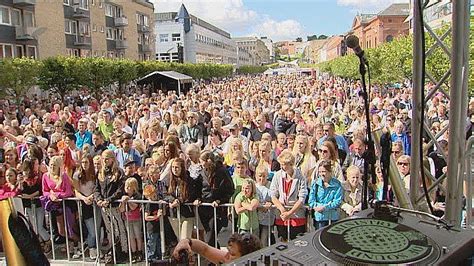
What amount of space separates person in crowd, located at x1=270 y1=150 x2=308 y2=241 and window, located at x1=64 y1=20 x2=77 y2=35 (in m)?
43.1

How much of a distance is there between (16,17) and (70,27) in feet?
29.5

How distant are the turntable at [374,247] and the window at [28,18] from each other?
4094 cm


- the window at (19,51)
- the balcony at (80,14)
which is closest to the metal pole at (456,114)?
the window at (19,51)

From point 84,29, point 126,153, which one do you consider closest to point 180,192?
point 126,153

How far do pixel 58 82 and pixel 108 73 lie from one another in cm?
525

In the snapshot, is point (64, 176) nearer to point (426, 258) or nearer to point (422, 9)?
point (422, 9)

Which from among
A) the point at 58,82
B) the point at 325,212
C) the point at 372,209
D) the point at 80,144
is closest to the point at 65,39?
the point at 58,82

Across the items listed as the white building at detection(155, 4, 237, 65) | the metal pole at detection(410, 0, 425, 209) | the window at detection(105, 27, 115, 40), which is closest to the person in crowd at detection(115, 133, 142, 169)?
the metal pole at detection(410, 0, 425, 209)

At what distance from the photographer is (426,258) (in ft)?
4.83

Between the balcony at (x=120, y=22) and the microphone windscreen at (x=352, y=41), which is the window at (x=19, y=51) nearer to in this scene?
the balcony at (x=120, y=22)

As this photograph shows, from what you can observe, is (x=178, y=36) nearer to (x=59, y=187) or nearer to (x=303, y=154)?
(x=303, y=154)

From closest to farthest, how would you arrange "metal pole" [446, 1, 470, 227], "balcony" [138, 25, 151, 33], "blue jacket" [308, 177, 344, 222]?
"metal pole" [446, 1, 470, 227] < "blue jacket" [308, 177, 344, 222] < "balcony" [138, 25, 151, 33]

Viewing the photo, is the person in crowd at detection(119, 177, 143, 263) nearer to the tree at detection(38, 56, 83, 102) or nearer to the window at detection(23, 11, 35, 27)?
the tree at detection(38, 56, 83, 102)

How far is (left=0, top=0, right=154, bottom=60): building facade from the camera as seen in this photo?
37.8m
